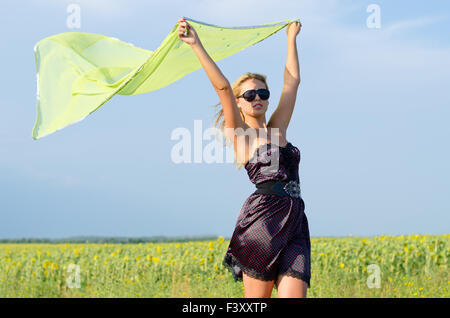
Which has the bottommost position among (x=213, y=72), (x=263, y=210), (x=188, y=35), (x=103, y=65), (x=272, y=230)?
(x=272, y=230)

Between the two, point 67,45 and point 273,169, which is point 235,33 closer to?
point 273,169

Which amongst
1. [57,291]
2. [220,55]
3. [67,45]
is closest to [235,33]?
[220,55]

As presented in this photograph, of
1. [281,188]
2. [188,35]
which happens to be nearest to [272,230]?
[281,188]

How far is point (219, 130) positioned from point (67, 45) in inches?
72.5

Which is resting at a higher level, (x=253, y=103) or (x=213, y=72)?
(x=213, y=72)

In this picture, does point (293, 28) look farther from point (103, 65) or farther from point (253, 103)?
point (103, 65)

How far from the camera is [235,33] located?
4445 mm

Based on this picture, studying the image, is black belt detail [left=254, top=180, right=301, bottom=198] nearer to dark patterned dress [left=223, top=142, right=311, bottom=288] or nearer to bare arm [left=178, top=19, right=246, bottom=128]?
dark patterned dress [left=223, top=142, right=311, bottom=288]

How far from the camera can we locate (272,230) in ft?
12.1

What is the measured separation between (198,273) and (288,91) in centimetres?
465

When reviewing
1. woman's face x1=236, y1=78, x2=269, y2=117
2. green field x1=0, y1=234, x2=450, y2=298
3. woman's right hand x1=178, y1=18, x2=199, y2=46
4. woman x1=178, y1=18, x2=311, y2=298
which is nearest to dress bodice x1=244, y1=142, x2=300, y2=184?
woman x1=178, y1=18, x2=311, y2=298

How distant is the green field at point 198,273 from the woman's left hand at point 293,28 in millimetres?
4169

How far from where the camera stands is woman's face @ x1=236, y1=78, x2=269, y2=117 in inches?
158

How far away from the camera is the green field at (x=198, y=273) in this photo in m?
7.64
